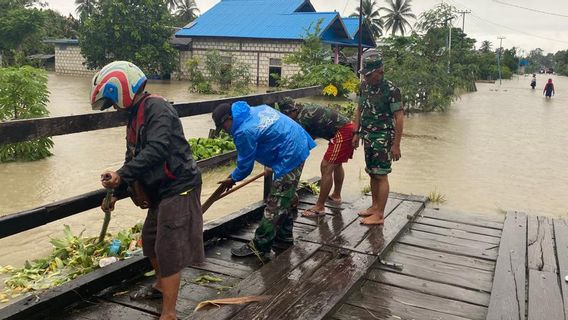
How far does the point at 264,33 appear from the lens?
95.3 feet

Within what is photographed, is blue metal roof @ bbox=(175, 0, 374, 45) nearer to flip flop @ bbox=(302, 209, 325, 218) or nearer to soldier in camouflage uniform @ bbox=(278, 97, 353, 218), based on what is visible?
soldier in camouflage uniform @ bbox=(278, 97, 353, 218)

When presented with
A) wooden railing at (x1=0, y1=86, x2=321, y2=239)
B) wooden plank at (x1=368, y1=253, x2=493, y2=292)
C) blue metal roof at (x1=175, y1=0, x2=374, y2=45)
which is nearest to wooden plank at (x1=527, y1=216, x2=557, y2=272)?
wooden plank at (x1=368, y1=253, x2=493, y2=292)

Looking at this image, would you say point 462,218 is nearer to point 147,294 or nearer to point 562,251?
point 562,251

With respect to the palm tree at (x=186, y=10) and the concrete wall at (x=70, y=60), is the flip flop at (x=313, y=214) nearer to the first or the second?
the concrete wall at (x=70, y=60)

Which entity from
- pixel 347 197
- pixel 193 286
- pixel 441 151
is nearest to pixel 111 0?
pixel 441 151

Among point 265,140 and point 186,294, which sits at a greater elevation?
point 265,140

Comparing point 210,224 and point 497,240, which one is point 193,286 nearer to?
point 210,224

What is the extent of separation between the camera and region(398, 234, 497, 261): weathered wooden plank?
12.9 feet

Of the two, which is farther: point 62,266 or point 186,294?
point 62,266

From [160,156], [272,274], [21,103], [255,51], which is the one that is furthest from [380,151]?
[255,51]

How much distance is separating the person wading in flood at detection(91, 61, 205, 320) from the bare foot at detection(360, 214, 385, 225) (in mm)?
2014

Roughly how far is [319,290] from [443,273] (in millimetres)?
1073

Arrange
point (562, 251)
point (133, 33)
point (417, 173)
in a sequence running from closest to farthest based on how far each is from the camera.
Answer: point (562, 251) < point (417, 173) < point (133, 33)

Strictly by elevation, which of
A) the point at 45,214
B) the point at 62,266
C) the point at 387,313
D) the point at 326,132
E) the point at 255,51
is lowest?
the point at 62,266
